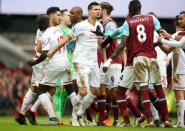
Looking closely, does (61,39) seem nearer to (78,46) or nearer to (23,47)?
(78,46)

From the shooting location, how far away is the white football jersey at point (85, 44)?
1836cm

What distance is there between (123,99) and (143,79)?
0.86m

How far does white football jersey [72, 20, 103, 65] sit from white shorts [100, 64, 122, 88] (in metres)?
0.88

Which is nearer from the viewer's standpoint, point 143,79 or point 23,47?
point 143,79

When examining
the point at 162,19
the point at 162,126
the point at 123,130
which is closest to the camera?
the point at 123,130

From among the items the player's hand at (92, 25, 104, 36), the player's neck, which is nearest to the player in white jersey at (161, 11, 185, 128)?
the player's hand at (92, 25, 104, 36)

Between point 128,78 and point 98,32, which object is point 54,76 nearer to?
point 98,32

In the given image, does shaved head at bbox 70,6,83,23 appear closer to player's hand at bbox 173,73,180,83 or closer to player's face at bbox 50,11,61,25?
player's face at bbox 50,11,61,25

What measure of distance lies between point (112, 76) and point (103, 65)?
1608mm

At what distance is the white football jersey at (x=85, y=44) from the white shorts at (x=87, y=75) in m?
0.10

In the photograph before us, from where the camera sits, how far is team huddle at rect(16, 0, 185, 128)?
17562mm

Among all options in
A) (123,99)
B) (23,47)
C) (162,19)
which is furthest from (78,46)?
(23,47)

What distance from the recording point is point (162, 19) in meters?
29.6

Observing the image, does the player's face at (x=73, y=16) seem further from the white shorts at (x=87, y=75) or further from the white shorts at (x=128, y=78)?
the white shorts at (x=128, y=78)
